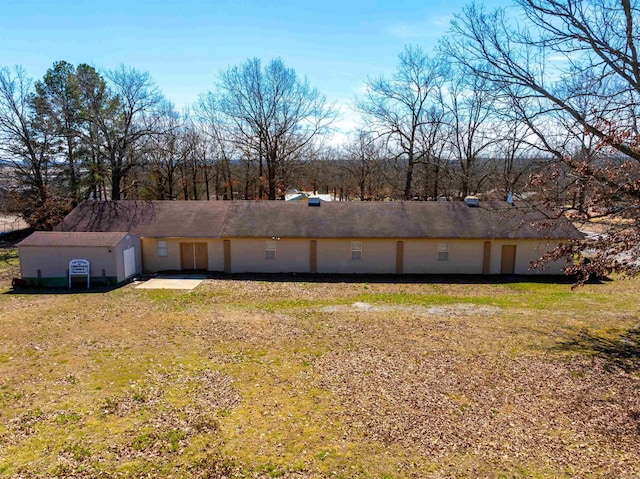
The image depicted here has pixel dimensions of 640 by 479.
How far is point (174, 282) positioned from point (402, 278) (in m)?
11.3

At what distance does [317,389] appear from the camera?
9.45 metres

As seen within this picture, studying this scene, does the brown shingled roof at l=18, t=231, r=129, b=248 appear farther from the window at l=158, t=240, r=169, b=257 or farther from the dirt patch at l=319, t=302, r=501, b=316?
the dirt patch at l=319, t=302, r=501, b=316

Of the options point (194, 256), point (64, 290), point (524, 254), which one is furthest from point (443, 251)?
point (64, 290)

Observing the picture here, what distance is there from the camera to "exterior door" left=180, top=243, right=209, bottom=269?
22.6 meters

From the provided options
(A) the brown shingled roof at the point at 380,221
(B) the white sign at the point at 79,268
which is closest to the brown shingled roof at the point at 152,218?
(A) the brown shingled roof at the point at 380,221

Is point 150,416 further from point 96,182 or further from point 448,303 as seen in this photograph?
point 96,182

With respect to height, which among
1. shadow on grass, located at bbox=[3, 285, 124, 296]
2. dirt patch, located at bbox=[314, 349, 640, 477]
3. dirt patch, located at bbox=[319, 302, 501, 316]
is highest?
shadow on grass, located at bbox=[3, 285, 124, 296]

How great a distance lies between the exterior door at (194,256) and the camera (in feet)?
A: 74.3

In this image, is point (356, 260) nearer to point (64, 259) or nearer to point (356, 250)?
point (356, 250)

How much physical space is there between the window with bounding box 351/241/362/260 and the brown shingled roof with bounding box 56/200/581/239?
50 centimetres

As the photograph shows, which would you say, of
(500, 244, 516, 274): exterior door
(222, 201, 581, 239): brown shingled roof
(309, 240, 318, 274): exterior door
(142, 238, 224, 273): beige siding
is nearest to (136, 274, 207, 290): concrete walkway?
(142, 238, 224, 273): beige siding

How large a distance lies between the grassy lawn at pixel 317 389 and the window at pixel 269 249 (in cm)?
608

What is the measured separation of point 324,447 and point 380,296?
11069 millimetres

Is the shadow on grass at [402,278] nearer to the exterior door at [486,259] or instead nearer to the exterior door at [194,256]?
the exterior door at [486,259]
